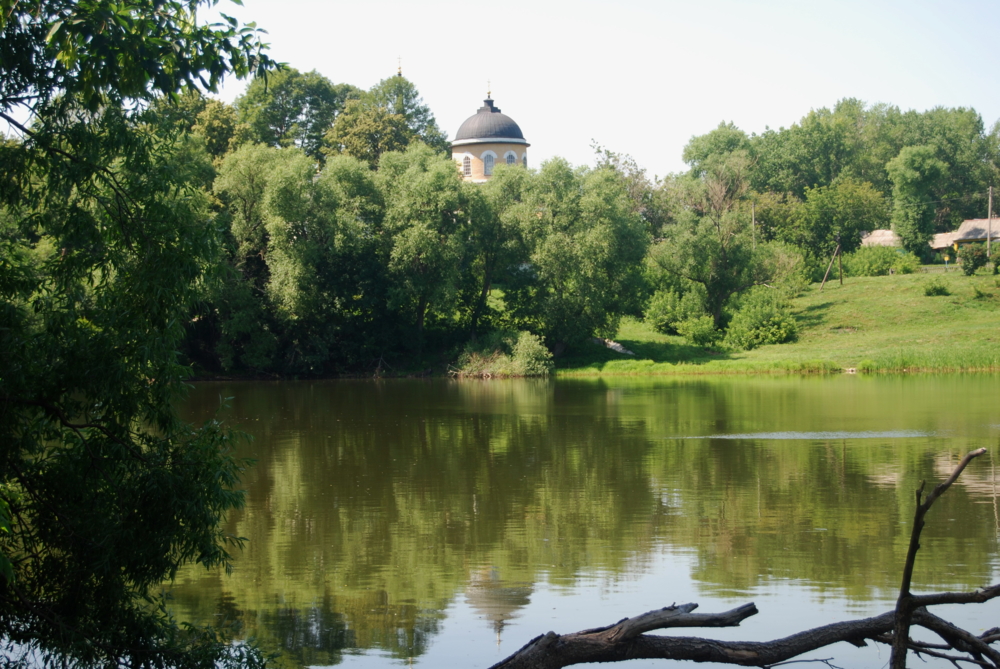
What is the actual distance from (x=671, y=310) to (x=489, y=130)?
25.9m

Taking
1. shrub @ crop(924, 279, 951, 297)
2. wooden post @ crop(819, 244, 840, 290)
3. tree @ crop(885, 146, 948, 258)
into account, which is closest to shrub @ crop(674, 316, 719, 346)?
shrub @ crop(924, 279, 951, 297)

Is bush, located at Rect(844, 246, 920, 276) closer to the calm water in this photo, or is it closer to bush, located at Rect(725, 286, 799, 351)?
bush, located at Rect(725, 286, 799, 351)

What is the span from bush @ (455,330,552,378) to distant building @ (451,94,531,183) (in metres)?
28.3

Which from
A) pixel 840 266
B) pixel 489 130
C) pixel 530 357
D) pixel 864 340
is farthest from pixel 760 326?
pixel 489 130

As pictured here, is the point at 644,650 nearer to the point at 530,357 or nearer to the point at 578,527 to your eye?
the point at 578,527

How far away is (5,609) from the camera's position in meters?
7.45

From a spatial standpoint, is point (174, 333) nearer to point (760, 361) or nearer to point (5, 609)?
point (5, 609)

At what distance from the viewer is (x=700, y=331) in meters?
49.7

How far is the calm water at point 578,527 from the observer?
951cm

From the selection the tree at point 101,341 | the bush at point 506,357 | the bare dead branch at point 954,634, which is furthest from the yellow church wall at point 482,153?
the bare dead branch at point 954,634

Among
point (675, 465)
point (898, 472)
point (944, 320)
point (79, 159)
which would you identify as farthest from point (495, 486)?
point (944, 320)

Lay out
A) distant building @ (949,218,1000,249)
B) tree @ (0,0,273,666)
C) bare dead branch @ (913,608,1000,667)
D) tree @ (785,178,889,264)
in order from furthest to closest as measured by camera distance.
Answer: distant building @ (949,218,1000,249) → tree @ (785,178,889,264) → tree @ (0,0,273,666) → bare dead branch @ (913,608,1000,667)

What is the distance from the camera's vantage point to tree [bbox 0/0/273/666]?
7.62 m

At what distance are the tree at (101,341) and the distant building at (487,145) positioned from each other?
63493 mm
